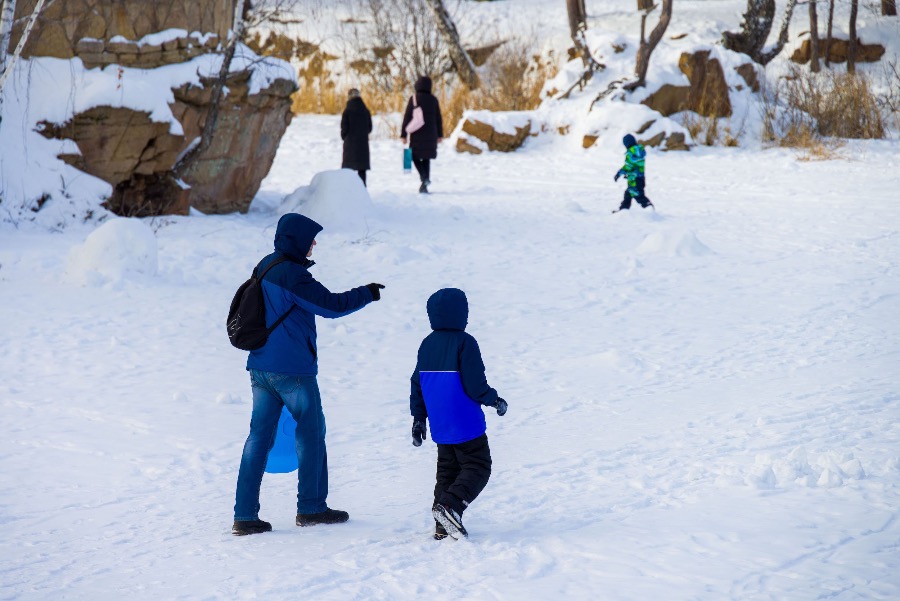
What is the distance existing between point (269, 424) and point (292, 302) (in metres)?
0.51

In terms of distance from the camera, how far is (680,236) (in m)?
10.1

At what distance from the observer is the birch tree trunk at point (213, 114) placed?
11.2m

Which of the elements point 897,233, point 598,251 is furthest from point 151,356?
point 897,233

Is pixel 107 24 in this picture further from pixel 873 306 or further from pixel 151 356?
pixel 873 306

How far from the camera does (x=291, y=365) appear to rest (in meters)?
3.98

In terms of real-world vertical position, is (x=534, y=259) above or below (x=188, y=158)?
below

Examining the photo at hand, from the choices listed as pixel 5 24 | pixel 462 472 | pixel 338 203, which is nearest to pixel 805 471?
pixel 462 472

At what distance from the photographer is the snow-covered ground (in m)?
3.70

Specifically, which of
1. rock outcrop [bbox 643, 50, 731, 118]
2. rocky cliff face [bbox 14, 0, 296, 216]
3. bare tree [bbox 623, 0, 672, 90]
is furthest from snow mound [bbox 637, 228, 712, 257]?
rock outcrop [bbox 643, 50, 731, 118]

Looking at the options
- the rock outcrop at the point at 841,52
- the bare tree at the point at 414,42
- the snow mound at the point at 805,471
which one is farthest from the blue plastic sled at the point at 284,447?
the rock outcrop at the point at 841,52

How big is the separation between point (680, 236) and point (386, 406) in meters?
5.01

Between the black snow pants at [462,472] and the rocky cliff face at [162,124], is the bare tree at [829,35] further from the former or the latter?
the black snow pants at [462,472]

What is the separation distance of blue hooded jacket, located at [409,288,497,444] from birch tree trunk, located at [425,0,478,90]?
1889cm

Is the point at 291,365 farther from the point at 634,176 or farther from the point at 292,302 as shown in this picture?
Answer: the point at 634,176
